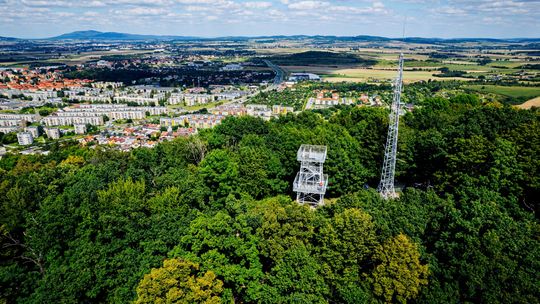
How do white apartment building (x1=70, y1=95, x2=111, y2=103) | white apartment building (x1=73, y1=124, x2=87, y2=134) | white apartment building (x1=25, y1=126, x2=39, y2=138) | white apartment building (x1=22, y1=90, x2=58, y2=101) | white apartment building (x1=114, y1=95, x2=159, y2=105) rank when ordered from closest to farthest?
white apartment building (x1=25, y1=126, x2=39, y2=138) < white apartment building (x1=73, y1=124, x2=87, y2=134) < white apartment building (x1=114, y1=95, x2=159, y2=105) < white apartment building (x1=70, y1=95, x2=111, y2=103) < white apartment building (x1=22, y1=90, x2=58, y2=101)

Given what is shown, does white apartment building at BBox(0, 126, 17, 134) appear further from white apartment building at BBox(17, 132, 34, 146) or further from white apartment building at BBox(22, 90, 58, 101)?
white apartment building at BBox(22, 90, 58, 101)

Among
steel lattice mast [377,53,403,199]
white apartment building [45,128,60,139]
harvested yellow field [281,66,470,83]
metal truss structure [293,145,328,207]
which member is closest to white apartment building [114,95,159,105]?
white apartment building [45,128,60,139]

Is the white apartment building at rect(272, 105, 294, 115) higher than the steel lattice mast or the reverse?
the reverse

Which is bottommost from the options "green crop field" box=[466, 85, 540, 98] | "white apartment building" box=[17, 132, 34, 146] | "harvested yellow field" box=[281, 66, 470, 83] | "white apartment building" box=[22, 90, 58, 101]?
"white apartment building" box=[17, 132, 34, 146]

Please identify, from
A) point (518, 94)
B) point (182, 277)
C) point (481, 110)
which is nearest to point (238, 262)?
point (182, 277)

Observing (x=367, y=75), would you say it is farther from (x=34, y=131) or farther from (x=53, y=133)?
(x=34, y=131)
